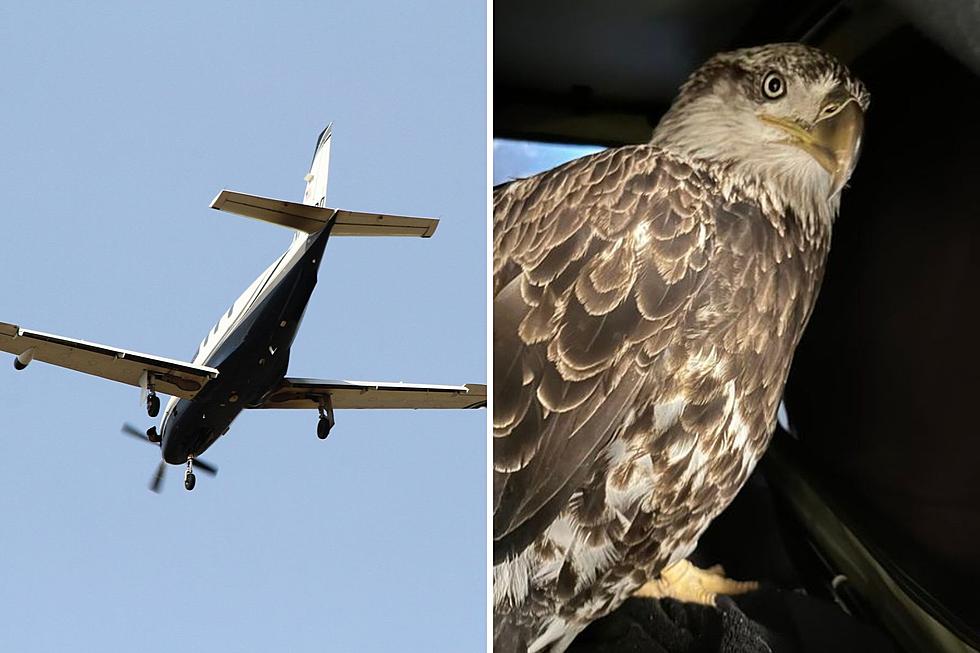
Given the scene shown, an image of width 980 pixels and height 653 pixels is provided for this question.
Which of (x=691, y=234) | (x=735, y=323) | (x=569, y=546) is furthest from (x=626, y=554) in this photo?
(x=691, y=234)

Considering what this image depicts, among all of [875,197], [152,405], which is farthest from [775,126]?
[152,405]

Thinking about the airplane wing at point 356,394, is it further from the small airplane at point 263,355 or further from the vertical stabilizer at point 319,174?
the vertical stabilizer at point 319,174

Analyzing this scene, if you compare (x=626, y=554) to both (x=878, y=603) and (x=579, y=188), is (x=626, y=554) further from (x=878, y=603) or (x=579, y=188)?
(x=579, y=188)

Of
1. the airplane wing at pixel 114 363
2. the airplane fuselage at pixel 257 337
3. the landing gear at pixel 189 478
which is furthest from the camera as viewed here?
the landing gear at pixel 189 478

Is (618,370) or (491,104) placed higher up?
(491,104)

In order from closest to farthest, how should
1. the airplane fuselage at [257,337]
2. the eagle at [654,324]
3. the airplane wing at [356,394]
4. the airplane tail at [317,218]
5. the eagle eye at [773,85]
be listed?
the eagle at [654,324], the eagle eye at [773,85], the airplane tail at [317,218], the airplane fuselage at [257,337], the airplane wing at [356,394]

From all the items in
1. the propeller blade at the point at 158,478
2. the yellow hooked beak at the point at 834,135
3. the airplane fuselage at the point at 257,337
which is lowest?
the propeller blade at the point at 158,478

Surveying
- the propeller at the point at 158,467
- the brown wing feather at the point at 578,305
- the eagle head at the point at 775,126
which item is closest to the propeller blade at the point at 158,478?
the propeller at the point at 158,467
